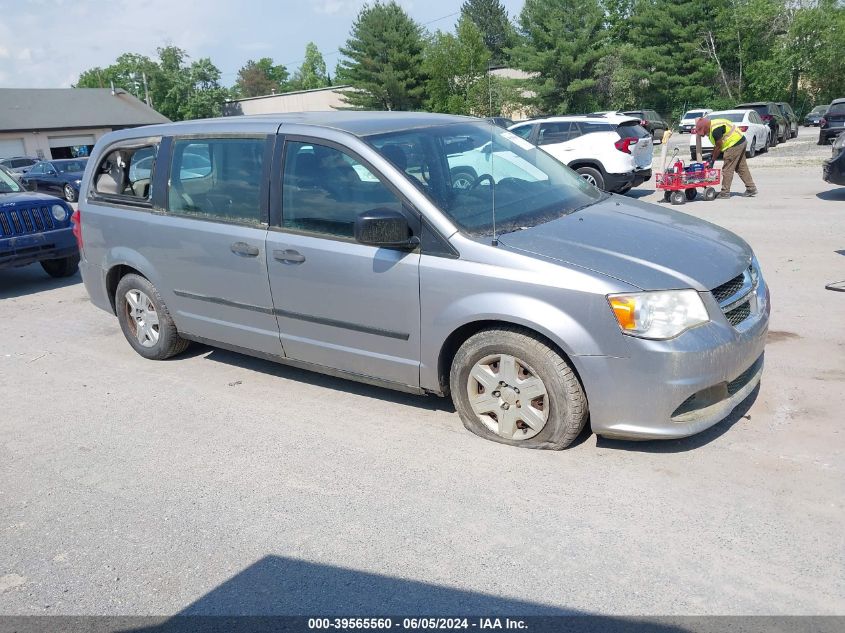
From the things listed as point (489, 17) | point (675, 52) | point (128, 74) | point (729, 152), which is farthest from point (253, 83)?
point (729, 152)

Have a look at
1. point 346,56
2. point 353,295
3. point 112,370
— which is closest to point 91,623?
point 353,295

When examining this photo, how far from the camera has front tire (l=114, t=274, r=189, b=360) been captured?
5.76m

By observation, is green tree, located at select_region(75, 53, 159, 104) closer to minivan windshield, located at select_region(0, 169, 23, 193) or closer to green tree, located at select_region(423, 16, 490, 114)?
green tree, located at select_region(423, 16, 490, 114)

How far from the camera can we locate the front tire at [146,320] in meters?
5.76

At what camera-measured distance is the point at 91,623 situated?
2928 mm

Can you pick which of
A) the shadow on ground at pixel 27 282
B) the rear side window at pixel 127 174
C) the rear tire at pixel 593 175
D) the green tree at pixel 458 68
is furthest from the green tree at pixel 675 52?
the rear side window at pixel 127 174

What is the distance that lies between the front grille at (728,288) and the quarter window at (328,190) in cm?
180

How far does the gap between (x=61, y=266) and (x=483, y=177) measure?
753 cm

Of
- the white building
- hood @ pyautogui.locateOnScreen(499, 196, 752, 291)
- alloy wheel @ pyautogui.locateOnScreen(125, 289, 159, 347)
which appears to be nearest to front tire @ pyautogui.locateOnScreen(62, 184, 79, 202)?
alloy wheel @ pyautogui.locateOnScreen(125, 289, 159, 347)

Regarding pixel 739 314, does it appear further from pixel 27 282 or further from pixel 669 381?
pixel 27 282

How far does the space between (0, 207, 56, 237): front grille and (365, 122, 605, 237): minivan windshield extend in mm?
6419

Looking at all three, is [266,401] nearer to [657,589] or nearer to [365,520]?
[365,520]

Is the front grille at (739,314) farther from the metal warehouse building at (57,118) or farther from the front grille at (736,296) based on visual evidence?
the metal warehouse building at (57,118)

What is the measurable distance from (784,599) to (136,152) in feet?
17.6
